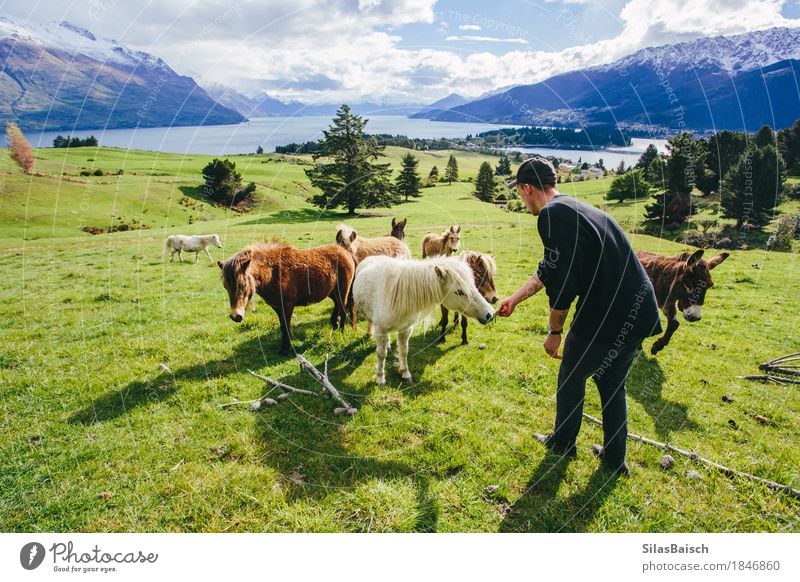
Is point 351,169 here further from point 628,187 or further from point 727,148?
point 727,148

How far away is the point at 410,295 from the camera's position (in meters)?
7.43

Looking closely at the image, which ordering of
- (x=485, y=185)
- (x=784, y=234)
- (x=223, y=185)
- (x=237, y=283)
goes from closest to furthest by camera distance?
(x=237, y=283), (x=485, y=185), (x=784, y=234), (x=223, y=185)

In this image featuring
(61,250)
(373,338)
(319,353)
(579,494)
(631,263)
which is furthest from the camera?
(61,250)

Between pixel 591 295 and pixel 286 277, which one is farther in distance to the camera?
pixel 286 277

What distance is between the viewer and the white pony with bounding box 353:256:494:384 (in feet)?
22.8

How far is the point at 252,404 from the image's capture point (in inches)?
268

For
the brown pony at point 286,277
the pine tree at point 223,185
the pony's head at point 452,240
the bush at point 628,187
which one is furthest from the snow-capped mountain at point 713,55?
the pine tree at point 223,185

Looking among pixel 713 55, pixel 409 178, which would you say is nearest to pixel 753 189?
pixel 713 55

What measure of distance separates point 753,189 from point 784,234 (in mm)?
7054

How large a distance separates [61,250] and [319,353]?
27.6 m

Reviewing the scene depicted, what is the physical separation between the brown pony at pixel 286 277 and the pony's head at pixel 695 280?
879cm

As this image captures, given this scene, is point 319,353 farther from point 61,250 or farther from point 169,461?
point 61,250
